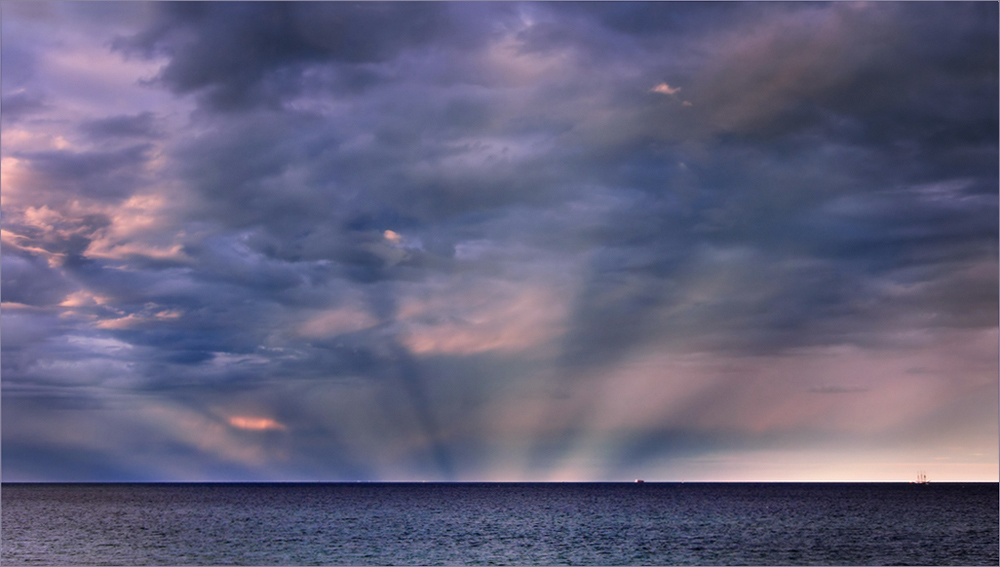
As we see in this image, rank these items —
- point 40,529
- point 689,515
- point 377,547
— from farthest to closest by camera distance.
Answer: point 689,515, point 40,529, point 377,547

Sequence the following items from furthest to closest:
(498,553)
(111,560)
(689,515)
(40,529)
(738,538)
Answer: (689,515)
(40,529)
(738,538)
(498,553)
(111,560)

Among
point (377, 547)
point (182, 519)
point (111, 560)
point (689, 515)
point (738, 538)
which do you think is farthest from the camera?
point (689, 515)

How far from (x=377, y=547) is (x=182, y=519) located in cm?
6699

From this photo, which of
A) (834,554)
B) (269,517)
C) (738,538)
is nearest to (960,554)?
(834,554)

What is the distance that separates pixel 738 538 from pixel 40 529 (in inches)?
3827

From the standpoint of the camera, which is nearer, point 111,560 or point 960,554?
point 111,560

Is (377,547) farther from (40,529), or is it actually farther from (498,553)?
(40,529)

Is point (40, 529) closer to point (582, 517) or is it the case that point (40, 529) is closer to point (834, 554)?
point (582, 517)

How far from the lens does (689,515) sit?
149 meters

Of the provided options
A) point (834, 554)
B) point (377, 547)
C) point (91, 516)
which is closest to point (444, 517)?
point (377, 547)

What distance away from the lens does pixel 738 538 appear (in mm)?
94938

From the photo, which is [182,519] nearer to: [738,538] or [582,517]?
[582,517]

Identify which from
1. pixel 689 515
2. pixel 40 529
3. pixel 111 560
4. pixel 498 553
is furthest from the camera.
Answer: pixel 689 515

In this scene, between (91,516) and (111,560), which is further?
(91,516)
